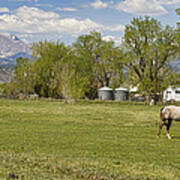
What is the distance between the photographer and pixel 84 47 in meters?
93.5

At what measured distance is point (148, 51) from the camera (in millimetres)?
67500

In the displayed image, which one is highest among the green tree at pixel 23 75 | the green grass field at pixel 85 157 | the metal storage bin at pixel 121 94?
the green tree at pixel 23 75

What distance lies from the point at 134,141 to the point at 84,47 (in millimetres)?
75253

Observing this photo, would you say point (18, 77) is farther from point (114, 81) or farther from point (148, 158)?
point (148, 158)

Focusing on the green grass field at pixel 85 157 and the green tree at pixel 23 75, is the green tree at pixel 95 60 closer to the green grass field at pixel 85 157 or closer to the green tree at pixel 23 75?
the green tree at pixel 23 75

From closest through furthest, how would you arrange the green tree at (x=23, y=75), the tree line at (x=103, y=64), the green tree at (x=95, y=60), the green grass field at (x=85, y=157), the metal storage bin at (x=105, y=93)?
the green grass field at (x=85, y=157)
the tree line at (x=103, y=64)
the green tree at (x=23, y=75)
the green tree at (x=95, y=60)
the metal storage bin at (x=105, y=93)

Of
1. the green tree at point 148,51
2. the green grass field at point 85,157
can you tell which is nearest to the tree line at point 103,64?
the green tree at point 148,51

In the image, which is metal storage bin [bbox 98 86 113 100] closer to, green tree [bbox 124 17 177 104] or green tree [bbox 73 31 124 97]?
green tree [bbox 73 31 124 97]

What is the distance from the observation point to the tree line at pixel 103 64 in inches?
2603

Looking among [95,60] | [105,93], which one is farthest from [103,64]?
[105,93]

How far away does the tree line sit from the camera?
2603 inches

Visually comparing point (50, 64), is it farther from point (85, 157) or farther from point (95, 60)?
point (85, 157)

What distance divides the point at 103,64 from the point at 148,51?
21.9 meters

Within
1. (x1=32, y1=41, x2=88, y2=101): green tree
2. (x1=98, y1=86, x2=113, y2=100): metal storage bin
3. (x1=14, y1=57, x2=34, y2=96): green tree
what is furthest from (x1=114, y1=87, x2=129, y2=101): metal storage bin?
(x1=14, y1=57, x2=34, y2=96): green tree
